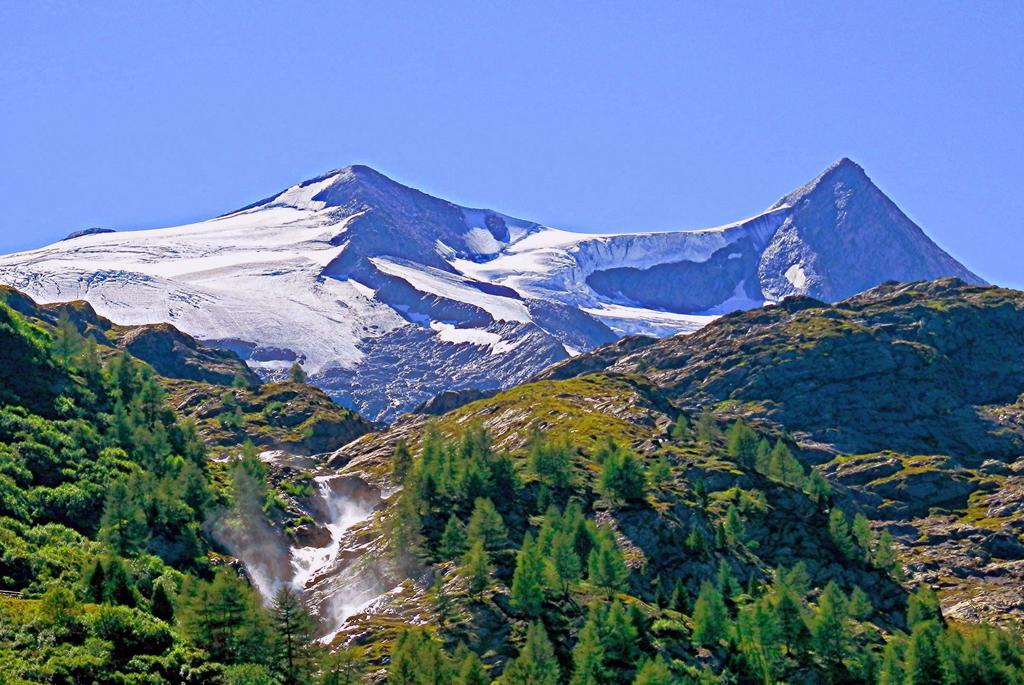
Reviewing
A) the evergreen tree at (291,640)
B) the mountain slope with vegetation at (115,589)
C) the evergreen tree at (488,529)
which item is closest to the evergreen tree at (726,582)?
the evergreen tree at (488,529)

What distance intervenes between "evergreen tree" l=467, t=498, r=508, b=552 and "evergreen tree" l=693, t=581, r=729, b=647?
30056 millimetres

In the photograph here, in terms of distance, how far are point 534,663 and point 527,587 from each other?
20556mm

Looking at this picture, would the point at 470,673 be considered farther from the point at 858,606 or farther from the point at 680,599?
the point at 858,606

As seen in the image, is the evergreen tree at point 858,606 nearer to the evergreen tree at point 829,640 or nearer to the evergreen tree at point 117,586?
the evergreen tree at point 829,640

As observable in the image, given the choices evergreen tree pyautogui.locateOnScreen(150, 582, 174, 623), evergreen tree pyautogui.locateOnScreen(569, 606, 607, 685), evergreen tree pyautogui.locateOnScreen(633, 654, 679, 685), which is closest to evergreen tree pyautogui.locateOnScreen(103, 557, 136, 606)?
evergreen tree pyautogui.locateOnScreen(150, 582, 174, 623)

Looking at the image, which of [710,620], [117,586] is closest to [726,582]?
[710,620]

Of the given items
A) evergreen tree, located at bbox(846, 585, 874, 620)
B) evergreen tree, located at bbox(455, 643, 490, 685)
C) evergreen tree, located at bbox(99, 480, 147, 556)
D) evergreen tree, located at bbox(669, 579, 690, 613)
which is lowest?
evergreen tree, located at bbox(455, 643, 490, 685)

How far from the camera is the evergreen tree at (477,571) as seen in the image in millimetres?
170375

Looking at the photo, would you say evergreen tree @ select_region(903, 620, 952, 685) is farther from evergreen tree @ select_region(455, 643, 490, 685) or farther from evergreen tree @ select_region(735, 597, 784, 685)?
evergreen tree @ select_region(455, 643, 490, 685)

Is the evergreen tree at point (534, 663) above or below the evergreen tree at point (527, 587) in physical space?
below

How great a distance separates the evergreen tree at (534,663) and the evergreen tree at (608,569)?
1795 centimetres

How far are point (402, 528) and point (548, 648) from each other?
47.0m

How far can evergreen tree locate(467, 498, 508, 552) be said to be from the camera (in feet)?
611

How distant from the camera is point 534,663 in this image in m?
148
